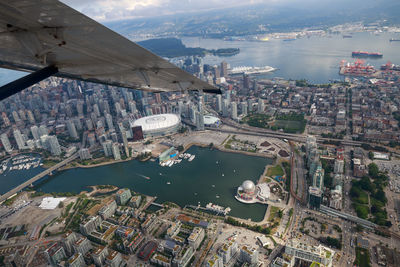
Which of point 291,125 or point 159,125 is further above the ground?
point 159,125

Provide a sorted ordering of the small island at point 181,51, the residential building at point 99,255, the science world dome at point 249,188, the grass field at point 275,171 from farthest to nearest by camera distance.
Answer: the small island at point 181,51 < the grass field at point 275,171 < the science world dome at point 249,188 < the residential building at point 99,255

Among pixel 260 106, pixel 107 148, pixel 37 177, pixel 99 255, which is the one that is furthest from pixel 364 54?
pixel 37 177

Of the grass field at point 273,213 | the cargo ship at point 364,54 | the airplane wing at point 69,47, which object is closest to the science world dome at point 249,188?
the grass field at point 273,213

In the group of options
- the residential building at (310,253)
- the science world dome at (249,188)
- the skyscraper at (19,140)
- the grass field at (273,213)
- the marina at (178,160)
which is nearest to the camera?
the residential building at (310,253)

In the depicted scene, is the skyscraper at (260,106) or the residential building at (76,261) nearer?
the residential building at (76,261)

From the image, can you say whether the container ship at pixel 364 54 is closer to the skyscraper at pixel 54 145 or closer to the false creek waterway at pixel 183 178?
the false creek waterway at pixel 183 178

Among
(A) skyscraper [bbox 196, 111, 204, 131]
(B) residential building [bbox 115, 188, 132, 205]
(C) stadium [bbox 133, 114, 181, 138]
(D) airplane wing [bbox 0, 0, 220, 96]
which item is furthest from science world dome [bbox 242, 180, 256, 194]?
(D) airplane wing [bbox 0, 0, 220, 96]

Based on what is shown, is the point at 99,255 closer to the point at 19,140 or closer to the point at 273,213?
the point at 273,213

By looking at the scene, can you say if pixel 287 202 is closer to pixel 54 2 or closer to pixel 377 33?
pixel 54 2

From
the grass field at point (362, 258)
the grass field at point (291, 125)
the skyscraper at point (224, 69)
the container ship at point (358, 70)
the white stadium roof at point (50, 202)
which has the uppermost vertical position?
the skyscraper at point (224, 69)
